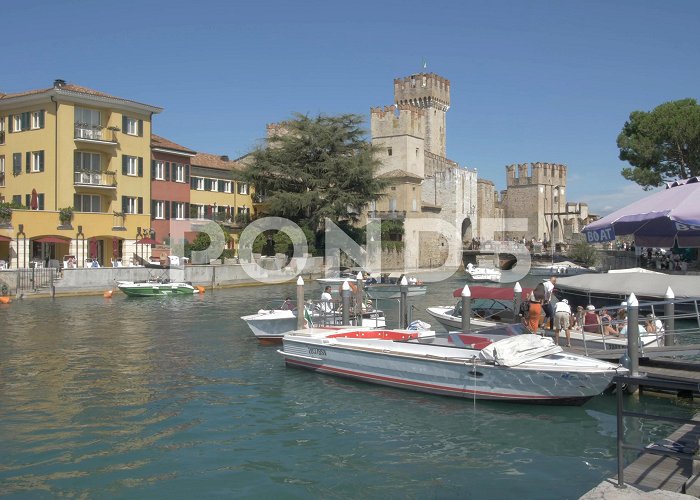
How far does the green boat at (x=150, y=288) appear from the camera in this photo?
114ft

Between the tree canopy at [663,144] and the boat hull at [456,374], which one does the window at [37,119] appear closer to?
the boat hull at [456,374]

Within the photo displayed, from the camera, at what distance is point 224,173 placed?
55.9m

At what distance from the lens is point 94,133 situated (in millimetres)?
41969

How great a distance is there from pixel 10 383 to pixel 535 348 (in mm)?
11283

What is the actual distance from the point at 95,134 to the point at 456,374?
114 ft

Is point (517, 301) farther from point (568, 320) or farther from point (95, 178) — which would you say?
point (95, 178)

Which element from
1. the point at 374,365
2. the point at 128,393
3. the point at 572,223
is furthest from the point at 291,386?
the point at 572,223

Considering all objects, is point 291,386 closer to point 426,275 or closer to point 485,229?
point 426,275

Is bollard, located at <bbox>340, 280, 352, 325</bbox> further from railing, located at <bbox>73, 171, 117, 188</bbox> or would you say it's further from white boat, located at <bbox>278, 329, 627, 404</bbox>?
railing, located at <bbox>73, 171, 117, 188</bbox>

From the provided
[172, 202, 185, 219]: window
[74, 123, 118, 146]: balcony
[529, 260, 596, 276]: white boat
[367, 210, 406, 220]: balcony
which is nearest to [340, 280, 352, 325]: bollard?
[74, 123, 118, 146]: balcony

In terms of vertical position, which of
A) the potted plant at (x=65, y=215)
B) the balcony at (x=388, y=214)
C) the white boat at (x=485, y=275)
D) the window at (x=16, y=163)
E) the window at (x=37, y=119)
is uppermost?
the window at (x=37, y=119)

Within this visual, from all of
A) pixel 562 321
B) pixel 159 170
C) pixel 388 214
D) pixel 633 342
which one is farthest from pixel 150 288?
pixel 388 214

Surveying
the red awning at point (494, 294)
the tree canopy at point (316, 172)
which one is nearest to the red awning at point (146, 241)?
the tree canopy at point (316, 172)

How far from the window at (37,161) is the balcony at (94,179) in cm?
193
